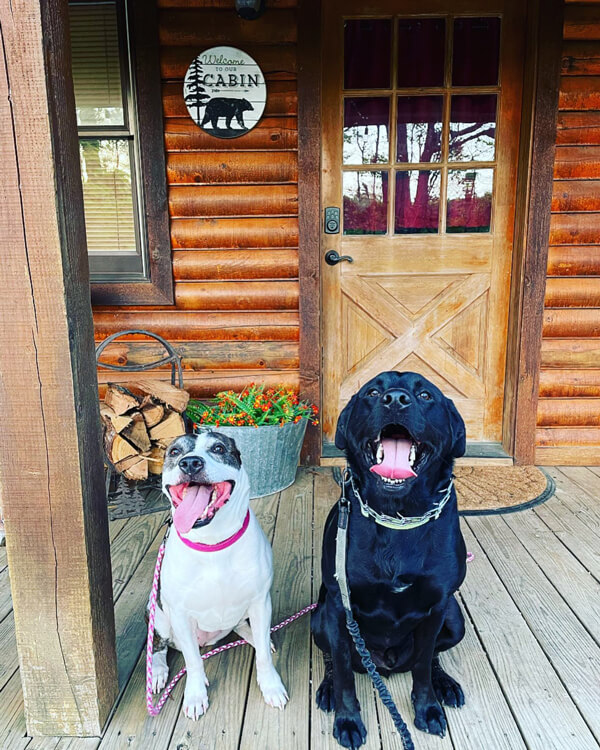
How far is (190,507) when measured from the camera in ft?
4.70

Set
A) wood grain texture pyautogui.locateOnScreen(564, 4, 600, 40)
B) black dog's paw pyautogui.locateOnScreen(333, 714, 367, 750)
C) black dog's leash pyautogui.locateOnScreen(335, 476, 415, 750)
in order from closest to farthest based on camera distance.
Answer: black dog's leash pyautogui.locateOnScreen(335, 476, 415, 750) < black dog's paw pyautogui.locateOnScreen(333, 714, 367, 750) < wood grain texture pyautogui.locateOnScreen(564, 4, 600, 40)

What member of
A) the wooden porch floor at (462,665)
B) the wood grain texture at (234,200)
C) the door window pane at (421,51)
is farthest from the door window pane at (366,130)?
the wooden porch floor at (462,665)

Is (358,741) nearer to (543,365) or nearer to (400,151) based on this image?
(543,365)

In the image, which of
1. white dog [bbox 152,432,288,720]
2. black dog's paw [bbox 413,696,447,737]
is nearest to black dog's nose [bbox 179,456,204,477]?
white dog [bbox 152,432,288,720]

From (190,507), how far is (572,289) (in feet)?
8.95

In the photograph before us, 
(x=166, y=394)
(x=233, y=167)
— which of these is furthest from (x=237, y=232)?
(x=166, y=394)

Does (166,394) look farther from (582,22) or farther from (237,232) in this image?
(582,22)

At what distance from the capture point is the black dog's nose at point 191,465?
56.1 inches

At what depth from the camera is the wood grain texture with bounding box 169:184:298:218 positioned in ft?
10.4

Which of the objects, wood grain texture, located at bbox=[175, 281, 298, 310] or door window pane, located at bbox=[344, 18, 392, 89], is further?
wood grain texture, located at bbox=[175, 281, 298, 310]

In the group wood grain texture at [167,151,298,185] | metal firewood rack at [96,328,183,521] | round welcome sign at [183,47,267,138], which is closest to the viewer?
metal firewood rack at [96,328,183,521]

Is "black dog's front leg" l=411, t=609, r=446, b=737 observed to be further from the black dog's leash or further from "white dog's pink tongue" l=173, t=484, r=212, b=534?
"white dog's pink tongue" l=173, t=484, r=212, b=534

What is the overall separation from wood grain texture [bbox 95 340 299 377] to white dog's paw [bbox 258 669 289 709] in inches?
78.4

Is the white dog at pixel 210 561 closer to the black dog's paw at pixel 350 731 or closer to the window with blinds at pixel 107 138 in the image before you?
the black dog's paw at pixel 350 731
